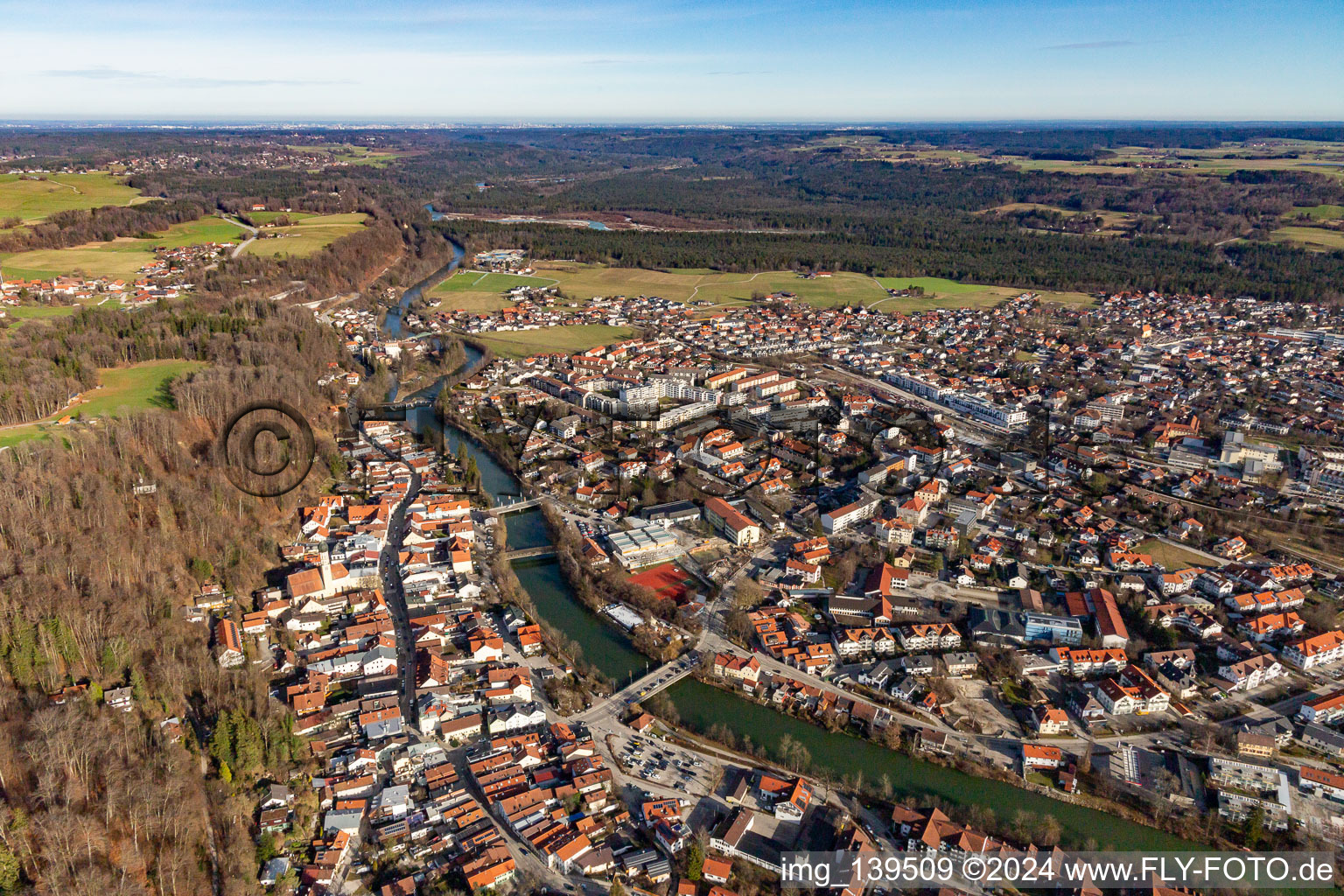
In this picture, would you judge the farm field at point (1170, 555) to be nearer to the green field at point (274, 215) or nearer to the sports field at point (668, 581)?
the sports field at point (668, 581)

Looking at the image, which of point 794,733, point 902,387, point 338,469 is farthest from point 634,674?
point 902,387

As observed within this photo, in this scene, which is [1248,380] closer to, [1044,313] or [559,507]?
[1044,313]

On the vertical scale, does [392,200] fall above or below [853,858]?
above

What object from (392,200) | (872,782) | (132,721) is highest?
(392,200)

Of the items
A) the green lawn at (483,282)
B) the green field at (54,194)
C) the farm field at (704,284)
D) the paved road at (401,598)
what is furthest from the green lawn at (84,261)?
the paved road at (401,598)

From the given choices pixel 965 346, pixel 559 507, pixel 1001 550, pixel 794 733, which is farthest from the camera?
pixel 965 346

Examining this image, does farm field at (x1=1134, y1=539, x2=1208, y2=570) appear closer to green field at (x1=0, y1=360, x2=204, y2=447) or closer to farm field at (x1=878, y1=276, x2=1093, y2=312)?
green field at (x1=0, y1=360, x2=204, y2=447)

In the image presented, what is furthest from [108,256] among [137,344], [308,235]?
[137,344]
